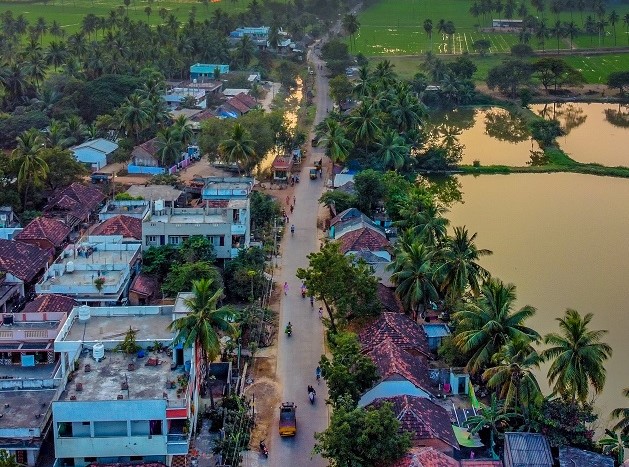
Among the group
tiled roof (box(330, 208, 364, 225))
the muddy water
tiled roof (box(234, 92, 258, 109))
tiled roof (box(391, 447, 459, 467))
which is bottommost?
tiled roof (box(234, 92, 258, 109))

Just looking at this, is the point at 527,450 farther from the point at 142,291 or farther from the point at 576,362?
the point at 142,291

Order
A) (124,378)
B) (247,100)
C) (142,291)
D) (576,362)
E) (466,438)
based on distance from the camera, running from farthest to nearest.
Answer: (247,100) < (142,291) < (466,438) < (576,362) < (124,378)

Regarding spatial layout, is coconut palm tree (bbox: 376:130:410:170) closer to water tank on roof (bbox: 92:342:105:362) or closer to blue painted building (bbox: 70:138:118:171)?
blue painted building (bbox: 70:138:118:171)

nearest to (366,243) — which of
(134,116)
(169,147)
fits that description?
(169,147)

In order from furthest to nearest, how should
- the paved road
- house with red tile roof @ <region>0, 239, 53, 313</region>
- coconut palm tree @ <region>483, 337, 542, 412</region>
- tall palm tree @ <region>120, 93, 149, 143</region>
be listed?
tall palm tree @ <region>120, 93, 149, 143</region> → house with red tile roof @ <region>0, 239, 53, 313</region> → the paved road → coconut palm tree @ <region>483, 337, 542, 412</region>

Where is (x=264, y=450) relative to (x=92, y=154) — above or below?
above

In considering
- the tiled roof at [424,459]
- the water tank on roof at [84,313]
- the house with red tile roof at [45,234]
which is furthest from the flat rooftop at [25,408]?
the house with red tile roof at [45,234]

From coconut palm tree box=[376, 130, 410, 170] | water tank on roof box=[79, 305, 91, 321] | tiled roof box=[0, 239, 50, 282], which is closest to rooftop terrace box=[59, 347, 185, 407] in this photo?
water tank on roof box=[79, 305, 91, 321]
